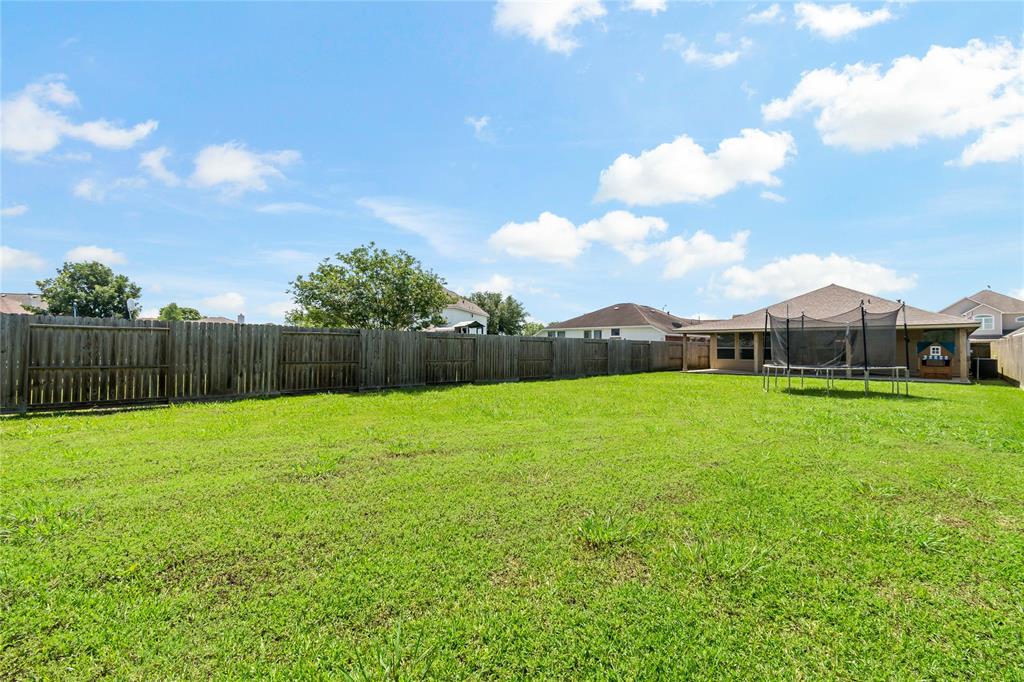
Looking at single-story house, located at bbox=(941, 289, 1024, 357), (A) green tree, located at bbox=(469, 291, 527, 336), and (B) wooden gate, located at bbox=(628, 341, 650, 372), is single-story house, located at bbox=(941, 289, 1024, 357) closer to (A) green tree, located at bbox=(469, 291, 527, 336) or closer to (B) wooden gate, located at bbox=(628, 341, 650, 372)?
(B) wooden gate, located at bbox=(628, 341, 650, 372)

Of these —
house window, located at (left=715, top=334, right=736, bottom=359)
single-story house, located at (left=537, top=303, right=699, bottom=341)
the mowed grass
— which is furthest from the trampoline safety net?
single-story house, located at (left=537, top=303, right=699, bottom=341)

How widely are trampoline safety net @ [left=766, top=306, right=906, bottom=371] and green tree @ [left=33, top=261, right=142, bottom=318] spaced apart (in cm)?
4125

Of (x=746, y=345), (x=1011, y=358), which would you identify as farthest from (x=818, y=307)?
(x=1011, y=358)

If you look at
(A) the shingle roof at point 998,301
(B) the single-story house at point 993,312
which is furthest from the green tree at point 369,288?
(A) the shingle roof at point 998,301

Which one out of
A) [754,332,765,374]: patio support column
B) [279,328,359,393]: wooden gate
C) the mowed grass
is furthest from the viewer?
[754,332,765,374]: patio support column

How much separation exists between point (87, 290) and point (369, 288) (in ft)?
101

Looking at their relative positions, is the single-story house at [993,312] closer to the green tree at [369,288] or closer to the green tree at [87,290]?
the green tree at [369,288]

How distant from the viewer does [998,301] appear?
38594mm

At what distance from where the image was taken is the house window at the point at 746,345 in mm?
18234

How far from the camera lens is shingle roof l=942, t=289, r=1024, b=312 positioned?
37281 millimetres

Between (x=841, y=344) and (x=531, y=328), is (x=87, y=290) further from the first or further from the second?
(x=841, y=344)

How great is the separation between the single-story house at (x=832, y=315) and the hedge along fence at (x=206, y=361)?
1090 cm

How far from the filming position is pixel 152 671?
145 cm

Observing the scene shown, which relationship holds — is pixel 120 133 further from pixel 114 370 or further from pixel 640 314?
pixel 640 314
